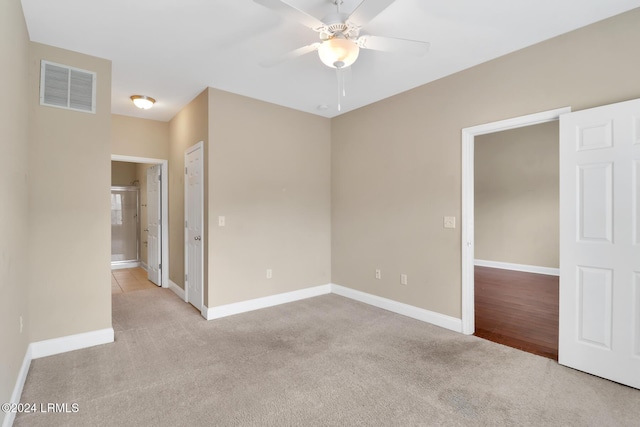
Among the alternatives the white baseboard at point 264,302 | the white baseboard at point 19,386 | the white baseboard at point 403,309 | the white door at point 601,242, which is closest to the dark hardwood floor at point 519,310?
the white baseboard at point 403,309

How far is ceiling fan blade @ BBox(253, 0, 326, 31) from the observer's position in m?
1.74

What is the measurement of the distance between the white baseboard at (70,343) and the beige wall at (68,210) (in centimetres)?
5

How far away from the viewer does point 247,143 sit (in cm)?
405

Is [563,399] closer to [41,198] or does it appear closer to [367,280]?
[367,280]

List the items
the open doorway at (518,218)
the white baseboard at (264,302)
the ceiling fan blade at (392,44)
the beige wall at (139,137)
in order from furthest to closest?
the open doorway at (518,218) < the beige wall at (139,137) < the white baseboard at (264,302) < the ceiling fan blade at (392,44)

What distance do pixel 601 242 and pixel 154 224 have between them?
603cm

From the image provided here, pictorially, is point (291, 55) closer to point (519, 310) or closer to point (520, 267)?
point (519, 310)

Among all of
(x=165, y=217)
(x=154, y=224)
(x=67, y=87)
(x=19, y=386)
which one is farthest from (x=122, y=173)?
(x=19, y=386)

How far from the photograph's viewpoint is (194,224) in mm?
4172

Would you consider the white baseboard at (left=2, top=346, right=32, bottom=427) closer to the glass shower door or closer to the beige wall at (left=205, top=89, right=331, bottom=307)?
the beige wall at (left=205, top=89, right=331, bottom=307)

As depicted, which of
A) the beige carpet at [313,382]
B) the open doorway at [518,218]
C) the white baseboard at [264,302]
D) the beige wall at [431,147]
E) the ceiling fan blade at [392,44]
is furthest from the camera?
the open doorway at [518,218]

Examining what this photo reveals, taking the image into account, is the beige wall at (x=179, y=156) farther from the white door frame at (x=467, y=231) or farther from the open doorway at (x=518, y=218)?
the open doorway at (x=518, y=218)

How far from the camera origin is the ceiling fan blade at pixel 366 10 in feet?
5.66

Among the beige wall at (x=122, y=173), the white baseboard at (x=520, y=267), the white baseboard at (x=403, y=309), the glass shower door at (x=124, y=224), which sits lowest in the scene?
the white baseboard at (x=403, y=309)
